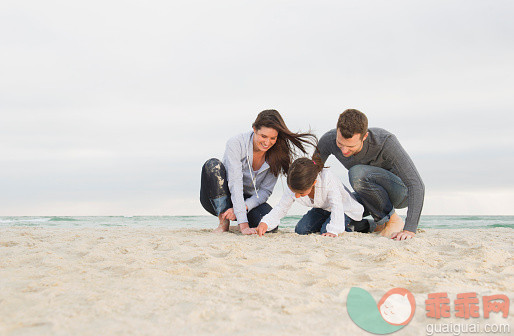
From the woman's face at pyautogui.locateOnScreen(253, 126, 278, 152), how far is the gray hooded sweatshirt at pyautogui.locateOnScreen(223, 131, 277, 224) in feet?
0.84

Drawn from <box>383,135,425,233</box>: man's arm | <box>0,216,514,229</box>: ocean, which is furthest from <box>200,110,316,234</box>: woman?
<box>0,216,514,229</box>: ocean

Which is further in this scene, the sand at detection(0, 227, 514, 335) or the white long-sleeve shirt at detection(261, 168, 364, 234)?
the white long-sleeve shirt at detection(261, 168, 364, 234)

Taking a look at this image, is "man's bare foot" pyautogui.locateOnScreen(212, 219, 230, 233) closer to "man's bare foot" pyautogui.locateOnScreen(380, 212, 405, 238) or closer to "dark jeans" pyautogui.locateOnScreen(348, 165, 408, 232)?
"dark jeans" pyautogui.locateOnScreen(348, 165, 408, 232)

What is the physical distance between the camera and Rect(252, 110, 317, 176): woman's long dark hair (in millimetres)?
3494

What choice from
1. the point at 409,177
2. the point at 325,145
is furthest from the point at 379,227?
the point at 325,145

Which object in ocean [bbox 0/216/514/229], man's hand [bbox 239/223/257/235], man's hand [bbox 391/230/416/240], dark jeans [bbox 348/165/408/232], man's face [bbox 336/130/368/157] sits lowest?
ocean [bbox 0/216/514/229]

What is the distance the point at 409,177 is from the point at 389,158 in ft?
0.81

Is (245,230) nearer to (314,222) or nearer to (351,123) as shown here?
(314,222)

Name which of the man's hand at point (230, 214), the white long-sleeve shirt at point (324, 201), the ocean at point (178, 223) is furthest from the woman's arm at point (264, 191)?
the ocean at point (178, 223)

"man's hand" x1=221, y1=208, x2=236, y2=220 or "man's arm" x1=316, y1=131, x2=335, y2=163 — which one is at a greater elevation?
"man's arm" x1=316, y1=131, x2=335, y2=163

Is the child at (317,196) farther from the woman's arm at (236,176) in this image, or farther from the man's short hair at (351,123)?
the man's short hair at (351,123)

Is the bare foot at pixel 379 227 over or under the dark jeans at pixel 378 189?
under

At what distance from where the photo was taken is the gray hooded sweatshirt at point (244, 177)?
3752mm

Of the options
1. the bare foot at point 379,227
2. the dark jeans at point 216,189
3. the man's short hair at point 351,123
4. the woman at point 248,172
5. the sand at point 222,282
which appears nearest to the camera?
Result: the sand at point 222,282
